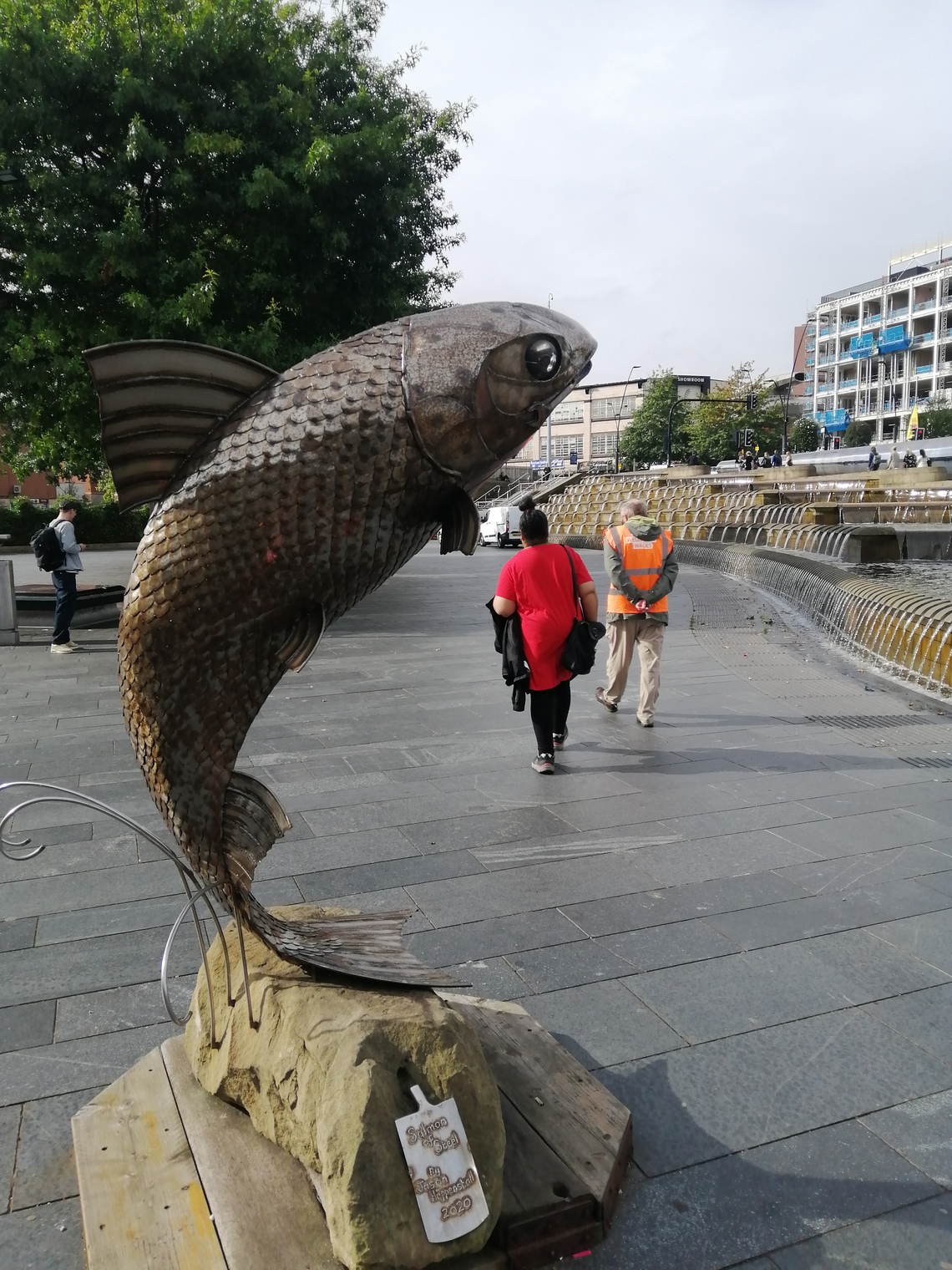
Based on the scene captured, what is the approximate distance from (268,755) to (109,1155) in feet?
14.2

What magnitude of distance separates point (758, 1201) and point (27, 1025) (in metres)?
2.45

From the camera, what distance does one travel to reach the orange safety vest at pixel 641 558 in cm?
750

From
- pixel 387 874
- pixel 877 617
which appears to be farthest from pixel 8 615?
pixel 877 617

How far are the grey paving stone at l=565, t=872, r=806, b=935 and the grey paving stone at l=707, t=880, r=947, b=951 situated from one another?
8cm

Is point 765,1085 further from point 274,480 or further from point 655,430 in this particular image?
point 655,430

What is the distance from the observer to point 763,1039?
10.5 ft

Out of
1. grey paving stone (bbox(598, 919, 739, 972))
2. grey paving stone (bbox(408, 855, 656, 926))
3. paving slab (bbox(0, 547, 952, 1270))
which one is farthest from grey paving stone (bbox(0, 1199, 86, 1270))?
grey paving stone (bbox(598, 919, 739, 972))

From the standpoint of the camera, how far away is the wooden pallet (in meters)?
2.21

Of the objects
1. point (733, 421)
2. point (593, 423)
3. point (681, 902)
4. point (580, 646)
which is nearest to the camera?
point (681, 902)

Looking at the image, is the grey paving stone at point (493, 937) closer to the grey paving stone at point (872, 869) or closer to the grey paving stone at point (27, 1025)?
the grey paving stone at point (872, 869)

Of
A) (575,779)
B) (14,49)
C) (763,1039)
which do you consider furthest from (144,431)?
(14,49)

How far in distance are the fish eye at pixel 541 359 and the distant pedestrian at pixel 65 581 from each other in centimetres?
1066

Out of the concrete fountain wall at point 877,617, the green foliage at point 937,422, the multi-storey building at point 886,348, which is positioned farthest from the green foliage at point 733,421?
the concrete fountain wall at point 877,617

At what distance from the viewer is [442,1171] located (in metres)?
2.16
